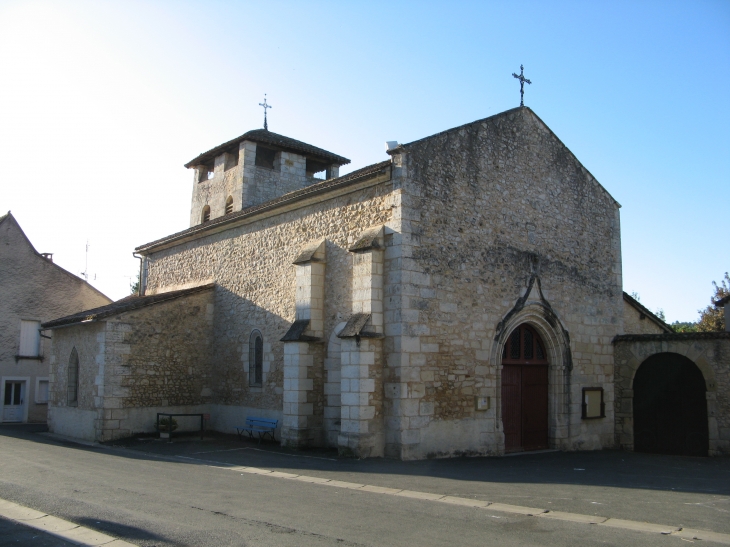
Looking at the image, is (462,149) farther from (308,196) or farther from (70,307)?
(70,307)

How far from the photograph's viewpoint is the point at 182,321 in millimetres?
16891

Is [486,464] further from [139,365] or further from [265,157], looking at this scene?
[265,157]

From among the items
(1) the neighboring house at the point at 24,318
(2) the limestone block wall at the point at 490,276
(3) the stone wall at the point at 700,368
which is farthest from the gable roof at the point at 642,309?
(1) the neighboring house at the point at 24,318

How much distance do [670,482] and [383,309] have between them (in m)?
5.55

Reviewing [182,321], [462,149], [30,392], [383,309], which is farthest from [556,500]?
[30,392]

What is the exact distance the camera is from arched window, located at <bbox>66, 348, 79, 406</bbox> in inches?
679

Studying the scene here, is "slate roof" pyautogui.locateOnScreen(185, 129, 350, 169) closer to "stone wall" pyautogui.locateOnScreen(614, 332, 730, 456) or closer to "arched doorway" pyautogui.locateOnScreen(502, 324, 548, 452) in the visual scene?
"arched doorway" pyautogui.locateOnScreen(502, 324, 548, 452)

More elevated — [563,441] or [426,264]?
[426,264]

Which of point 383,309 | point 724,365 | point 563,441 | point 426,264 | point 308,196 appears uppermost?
point 308,196

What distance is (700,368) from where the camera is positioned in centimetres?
1440

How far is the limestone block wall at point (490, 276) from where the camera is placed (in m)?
12.0

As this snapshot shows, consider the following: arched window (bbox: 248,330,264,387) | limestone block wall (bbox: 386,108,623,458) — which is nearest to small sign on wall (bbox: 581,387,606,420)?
limestone block wall (bbox: 386,108,623,458)

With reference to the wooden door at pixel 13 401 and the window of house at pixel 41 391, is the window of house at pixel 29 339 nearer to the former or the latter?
the window of house at pixel 41 391

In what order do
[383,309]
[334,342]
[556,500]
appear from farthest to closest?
[334,342] → [383,309] → [556,500]
